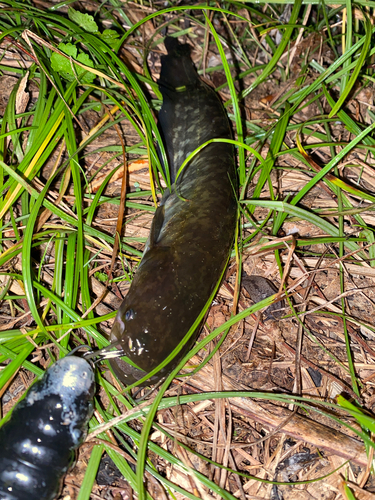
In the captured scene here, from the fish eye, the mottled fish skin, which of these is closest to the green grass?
the mottled fish skin

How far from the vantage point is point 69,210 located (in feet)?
9.75

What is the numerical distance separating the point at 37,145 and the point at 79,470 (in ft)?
7.08

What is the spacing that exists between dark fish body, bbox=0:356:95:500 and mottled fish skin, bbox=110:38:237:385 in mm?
295

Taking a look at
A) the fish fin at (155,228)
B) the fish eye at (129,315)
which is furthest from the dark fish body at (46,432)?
the fish fin at (155,228)

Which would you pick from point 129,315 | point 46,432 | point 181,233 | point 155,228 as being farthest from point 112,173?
point 46,432

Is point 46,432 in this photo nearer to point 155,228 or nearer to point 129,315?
point 129,315

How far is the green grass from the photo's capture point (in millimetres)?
2488

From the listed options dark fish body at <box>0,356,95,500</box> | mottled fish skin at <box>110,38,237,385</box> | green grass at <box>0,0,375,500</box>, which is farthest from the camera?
green grass at <box>0,0,375,500</box>

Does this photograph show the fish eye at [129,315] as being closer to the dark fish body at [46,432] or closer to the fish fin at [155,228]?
the dark fish body at [46,432]

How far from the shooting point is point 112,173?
3100 millimetres

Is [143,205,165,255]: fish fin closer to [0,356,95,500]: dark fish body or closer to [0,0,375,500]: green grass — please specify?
[0,0,375,500]: green grass

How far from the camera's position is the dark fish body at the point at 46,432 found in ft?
6.64

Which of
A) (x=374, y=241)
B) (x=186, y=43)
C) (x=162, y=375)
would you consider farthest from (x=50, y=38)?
(x=374, y=241)

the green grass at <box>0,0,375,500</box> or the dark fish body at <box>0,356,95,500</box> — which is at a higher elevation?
the green grass at <box>0,0,375,500</box>
